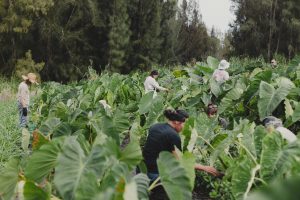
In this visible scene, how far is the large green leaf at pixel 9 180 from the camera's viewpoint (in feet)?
10.9

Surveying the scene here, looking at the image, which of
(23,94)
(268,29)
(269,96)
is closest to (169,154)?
(269,96)

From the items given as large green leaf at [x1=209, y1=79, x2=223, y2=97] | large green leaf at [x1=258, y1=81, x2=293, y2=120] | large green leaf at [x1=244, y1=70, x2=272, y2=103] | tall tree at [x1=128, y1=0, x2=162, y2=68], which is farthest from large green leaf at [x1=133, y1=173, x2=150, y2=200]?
tall tree at [x1=128, y1=0, x2=162, y2=68]

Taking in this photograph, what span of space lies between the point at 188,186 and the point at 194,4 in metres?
33.1

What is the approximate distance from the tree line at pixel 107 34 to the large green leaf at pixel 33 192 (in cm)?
1900

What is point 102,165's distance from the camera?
306 centimetres

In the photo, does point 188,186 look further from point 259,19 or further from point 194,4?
point 194,4

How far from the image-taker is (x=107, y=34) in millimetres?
24297

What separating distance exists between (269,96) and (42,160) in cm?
378

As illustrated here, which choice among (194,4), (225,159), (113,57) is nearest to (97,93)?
(225,159)

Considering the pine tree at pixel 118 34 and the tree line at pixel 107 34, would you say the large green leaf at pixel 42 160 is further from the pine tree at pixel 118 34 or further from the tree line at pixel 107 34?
the pine tree at pixel 118 34

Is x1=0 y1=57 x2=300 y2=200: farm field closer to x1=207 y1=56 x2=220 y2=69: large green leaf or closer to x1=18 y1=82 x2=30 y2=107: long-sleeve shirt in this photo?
x1=18 y1=82 x2=30 y2=107: long-sleeve shirt

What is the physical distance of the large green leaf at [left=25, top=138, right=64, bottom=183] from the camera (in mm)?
3340

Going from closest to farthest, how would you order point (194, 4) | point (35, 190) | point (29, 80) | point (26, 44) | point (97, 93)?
point (35, 190) < point (29, 80) < point (97, 93) < point (26, 44) < point (194, 4)

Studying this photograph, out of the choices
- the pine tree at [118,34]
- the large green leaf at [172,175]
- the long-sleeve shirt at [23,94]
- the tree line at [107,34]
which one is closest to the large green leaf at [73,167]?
the large green leaf at [172,175]
